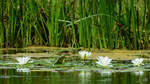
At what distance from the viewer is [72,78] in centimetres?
271

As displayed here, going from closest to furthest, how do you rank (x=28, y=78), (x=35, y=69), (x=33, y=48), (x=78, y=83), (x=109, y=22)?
(x=78, y=83)
(x=28, y=78)
(x=35, y=69)
(x=109, y=22)
(x=33, y=48)

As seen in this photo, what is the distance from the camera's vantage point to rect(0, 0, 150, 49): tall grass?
5.16 meters

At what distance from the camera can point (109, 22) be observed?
5.14 m

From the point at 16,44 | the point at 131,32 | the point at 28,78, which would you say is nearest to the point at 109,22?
the point at 131,32

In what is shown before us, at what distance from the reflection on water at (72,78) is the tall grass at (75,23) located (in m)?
2.05

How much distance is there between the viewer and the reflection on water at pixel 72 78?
251cm

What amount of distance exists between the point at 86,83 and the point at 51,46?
10.6 feet

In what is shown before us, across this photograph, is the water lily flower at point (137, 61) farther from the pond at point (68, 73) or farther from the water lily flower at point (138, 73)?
the water lily flower at point (138, 73)

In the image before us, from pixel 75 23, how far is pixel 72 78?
9.00ft

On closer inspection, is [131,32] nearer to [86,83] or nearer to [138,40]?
[138,40]

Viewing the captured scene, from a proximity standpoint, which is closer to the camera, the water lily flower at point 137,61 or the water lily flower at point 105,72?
the water lily flower at point 105,72

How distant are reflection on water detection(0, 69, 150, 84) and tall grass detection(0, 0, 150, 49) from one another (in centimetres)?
205

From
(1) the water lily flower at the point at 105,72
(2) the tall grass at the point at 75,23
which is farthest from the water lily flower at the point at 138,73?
(2) the tall grass at the point at 75,23

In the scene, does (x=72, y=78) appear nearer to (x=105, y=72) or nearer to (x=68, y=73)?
(x=68, y=73)
